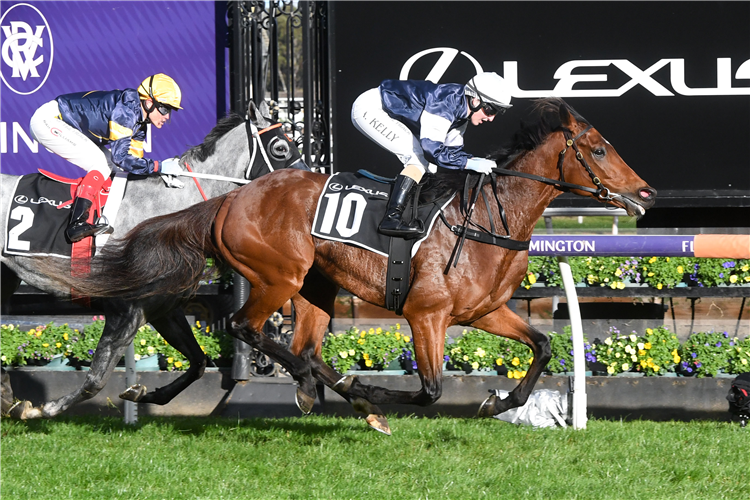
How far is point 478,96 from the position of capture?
4.09 m

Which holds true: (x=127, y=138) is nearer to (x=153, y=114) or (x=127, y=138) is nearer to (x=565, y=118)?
(x=153, y=114)

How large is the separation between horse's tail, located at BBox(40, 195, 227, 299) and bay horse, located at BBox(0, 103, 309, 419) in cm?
8

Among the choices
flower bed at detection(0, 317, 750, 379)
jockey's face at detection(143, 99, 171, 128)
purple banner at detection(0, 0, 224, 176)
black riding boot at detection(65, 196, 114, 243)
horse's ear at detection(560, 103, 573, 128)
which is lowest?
flower bed at detection(0, 317, 750, 379)

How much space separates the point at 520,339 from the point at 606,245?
2.63 feet

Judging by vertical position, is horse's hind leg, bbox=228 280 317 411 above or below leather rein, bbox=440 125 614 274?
below

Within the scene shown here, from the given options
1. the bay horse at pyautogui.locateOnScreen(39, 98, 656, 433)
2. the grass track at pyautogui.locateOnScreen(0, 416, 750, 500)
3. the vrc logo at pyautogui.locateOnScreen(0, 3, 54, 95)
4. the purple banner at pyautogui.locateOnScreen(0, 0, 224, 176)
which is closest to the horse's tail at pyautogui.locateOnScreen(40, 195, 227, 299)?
the bay horse at pyautogui.locateOnScreen(39, 98, 656, 433)

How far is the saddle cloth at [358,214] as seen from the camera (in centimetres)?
411

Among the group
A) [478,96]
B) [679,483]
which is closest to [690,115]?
[478,96]

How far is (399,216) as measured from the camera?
408 cm

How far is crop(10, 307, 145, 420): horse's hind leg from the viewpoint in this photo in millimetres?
4340

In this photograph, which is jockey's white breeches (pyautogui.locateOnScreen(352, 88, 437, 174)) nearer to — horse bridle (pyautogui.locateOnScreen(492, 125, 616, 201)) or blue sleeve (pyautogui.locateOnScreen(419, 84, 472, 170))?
blue sleeve (pyautogui.locateOnScreen(419, 84, 472, 170))

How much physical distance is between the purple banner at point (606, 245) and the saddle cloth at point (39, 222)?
7.82 feet

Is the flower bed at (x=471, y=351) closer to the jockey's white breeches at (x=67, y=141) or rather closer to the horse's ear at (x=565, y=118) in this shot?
the jockey's white breeches at (x=67, y=141)

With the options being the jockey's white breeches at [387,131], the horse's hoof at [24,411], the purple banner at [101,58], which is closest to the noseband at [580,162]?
the jockey's white breeches at [387,131]
